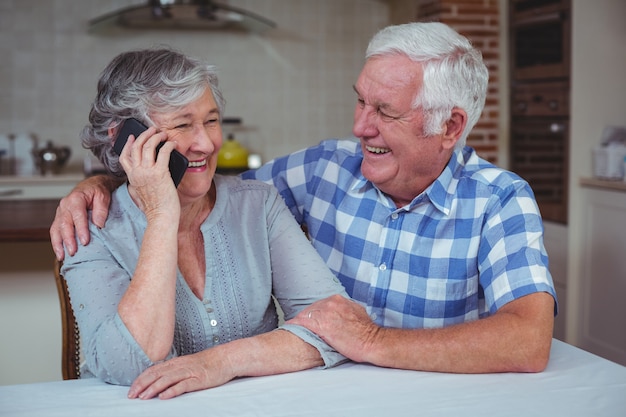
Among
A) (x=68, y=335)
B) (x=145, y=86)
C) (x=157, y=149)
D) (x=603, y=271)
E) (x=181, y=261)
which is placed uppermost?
(x=145, y=86)

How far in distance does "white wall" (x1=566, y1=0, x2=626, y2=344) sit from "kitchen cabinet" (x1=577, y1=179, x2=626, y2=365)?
48 millimetres

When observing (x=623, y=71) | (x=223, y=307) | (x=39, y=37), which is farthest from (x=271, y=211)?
(x=39, y=37)

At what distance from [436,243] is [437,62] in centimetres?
42

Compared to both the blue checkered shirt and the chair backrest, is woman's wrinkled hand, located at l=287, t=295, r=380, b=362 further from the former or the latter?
the chair backrest

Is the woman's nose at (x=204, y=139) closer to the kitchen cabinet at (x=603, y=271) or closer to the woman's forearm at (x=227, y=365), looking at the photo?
the woman's forearm at (x=227, y=365)

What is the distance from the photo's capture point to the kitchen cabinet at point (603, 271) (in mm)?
3727

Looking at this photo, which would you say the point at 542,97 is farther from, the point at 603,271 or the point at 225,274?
the point at 225,274

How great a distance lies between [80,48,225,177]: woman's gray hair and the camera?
163 centimetres

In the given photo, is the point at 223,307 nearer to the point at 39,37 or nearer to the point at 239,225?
the point at 239,225

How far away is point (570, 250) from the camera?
13.3 ft

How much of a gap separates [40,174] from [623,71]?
3392 mm

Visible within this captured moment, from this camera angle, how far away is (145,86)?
1628mm

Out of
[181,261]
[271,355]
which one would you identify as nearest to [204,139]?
[181,261]

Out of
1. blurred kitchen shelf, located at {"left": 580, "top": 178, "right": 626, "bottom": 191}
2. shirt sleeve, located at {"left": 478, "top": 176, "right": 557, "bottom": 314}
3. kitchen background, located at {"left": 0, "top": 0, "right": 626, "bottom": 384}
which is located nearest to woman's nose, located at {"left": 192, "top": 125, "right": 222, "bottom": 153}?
shirt sleeve, located at {"left": 478, "top": 176, "right": 557, "bottom": 314}
